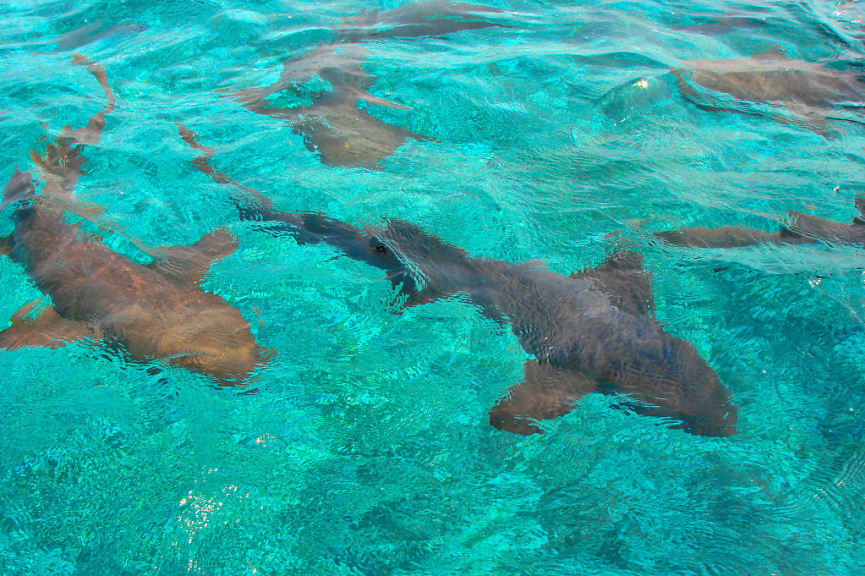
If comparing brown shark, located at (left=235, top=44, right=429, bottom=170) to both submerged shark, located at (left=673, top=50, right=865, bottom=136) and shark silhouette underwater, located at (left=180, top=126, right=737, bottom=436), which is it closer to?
shark silhouette underwater, located at (left=180, top=126, right=737, bottom=436)

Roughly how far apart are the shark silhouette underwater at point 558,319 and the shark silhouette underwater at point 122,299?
2.92ft

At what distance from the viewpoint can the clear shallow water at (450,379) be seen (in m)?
2.57

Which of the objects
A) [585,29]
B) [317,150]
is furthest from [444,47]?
[317,150]

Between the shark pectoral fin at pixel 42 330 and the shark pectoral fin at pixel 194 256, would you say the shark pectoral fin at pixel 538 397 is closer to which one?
the shark pectoral fin at pixel 194 256

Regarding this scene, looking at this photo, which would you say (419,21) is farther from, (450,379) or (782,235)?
(450,379)

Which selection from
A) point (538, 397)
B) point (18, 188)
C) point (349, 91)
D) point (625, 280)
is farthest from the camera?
point (349, 91)

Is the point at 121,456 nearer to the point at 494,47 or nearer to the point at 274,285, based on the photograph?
the point at 274,285

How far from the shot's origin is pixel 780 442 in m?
2.96

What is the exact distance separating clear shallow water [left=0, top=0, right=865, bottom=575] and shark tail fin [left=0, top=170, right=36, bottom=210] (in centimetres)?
33

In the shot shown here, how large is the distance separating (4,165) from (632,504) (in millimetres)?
5966

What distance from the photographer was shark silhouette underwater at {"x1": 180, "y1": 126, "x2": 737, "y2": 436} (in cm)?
316

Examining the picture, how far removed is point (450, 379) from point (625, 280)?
1.51 metres

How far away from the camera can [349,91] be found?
652 cm

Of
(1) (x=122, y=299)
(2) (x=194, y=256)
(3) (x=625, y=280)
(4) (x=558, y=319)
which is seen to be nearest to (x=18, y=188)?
(2) (x=194, y=256)
